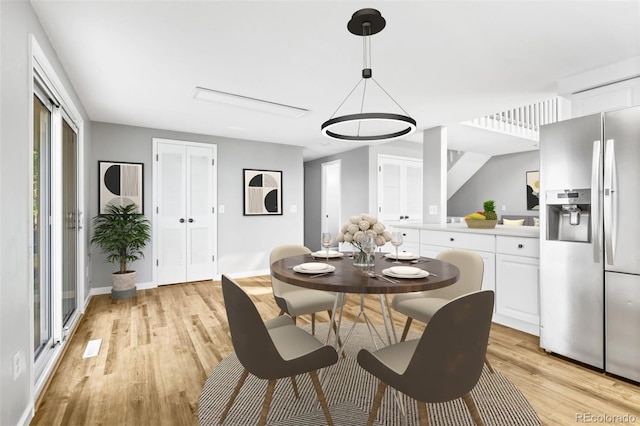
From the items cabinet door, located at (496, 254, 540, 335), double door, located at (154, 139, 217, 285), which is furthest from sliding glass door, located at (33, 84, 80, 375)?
cabinet door, located at (496, 254, 540, 335)

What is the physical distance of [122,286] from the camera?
13.8 ft

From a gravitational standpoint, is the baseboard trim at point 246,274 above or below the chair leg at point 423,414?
below

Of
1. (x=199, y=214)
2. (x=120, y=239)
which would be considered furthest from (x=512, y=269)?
(x=120, y=239)

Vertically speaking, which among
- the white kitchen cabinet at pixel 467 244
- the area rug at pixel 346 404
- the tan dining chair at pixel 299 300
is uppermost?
the white kitchen cabinet at pixel 467 244

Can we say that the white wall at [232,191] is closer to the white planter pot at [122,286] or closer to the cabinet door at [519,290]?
the white planter pot at [122,286]

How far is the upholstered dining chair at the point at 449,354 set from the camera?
1251mm

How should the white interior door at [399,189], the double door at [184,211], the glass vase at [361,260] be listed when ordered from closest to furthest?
the glass vase at [361,260], the double door at [184,211], the white interior door at [399,189]

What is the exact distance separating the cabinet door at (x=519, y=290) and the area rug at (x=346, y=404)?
988 mm

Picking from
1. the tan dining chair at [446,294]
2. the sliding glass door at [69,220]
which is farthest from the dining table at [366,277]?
the sliding glass door at [69,220]

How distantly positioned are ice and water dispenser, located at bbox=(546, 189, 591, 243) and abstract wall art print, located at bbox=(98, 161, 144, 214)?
16.0ft

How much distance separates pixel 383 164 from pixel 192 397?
5063 millimetres

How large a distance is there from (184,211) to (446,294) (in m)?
4.00

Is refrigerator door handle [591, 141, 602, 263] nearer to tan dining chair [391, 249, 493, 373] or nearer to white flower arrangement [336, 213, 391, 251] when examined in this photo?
tan dining chair [391, 249, 493, 373]

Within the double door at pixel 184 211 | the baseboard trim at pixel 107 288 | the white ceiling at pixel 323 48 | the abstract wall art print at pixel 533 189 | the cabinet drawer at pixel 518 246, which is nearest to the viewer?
the white ceiling at pixel 323 48
